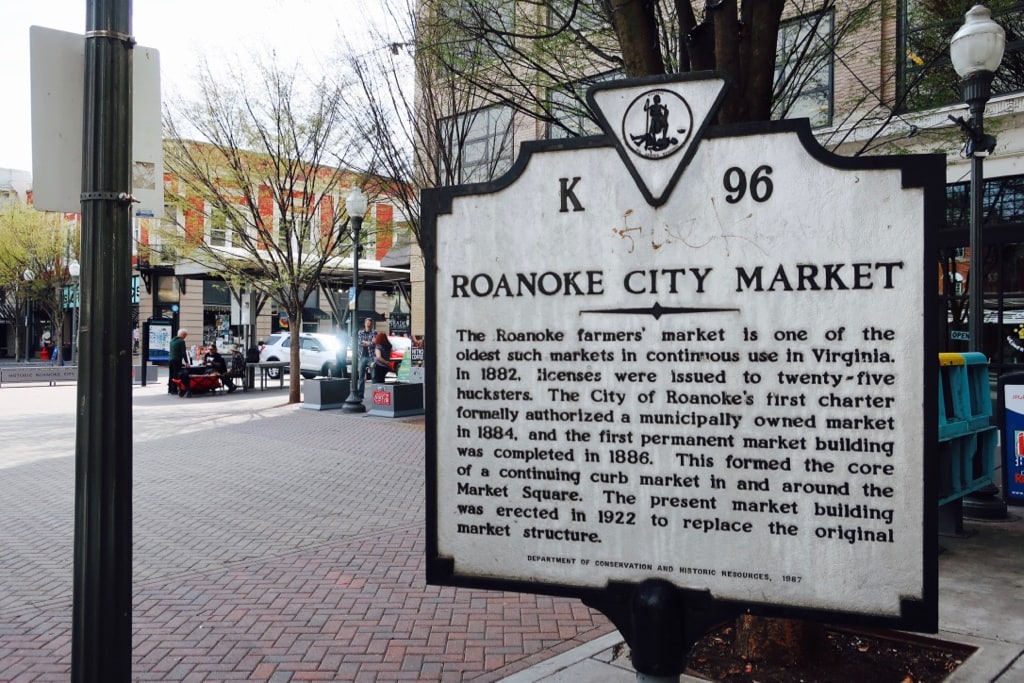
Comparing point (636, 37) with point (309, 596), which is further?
point (309, 596)

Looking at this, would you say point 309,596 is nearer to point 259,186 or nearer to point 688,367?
point 688,367

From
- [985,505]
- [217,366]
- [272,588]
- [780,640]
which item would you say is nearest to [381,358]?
[217,366]

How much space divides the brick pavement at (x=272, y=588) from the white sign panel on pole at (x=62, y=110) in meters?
2.64

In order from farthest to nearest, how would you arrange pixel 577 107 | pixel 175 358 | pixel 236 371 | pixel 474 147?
pixel 236 371, pixel 175 358, pixel 474 147, pixel 577 107

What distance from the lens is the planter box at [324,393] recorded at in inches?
722

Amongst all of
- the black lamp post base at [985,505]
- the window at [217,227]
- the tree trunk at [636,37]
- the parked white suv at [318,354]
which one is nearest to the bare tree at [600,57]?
the tree trunk at [636,37]

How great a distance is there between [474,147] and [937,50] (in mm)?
8403

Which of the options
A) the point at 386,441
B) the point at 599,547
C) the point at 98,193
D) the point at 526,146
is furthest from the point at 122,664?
the point at 386,441

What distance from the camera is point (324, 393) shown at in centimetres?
1841

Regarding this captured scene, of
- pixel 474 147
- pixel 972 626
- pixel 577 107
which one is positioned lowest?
pixel 972 626

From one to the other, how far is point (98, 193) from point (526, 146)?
67.1 inches

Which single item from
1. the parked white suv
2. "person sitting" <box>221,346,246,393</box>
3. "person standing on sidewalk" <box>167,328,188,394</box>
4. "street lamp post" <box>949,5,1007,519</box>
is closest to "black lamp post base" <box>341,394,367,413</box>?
"person sitting" <box>221,346,246,393</box>

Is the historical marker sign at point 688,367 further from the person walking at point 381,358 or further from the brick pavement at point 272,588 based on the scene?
the person walking at point 381,358

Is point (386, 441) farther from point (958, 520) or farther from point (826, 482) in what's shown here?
point (826, 482)
